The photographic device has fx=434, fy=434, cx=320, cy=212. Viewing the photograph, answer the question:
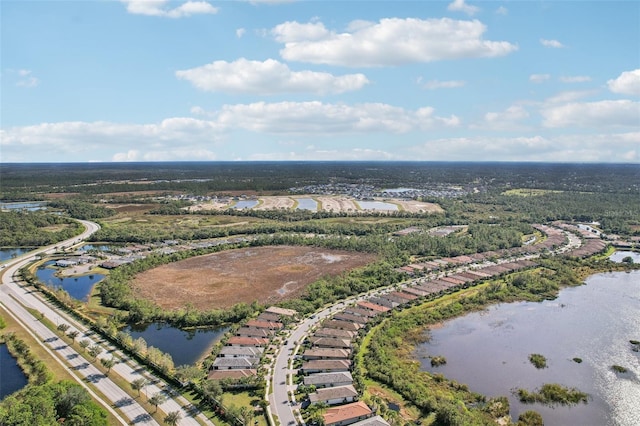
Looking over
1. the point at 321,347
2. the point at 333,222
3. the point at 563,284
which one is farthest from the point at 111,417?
the point at 333,222

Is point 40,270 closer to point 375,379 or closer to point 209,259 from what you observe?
point 209,259

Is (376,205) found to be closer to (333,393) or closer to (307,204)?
(307,204)

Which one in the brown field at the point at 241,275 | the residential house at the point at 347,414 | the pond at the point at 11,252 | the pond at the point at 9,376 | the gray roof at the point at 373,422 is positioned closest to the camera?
the gray roof at the point at 373,422

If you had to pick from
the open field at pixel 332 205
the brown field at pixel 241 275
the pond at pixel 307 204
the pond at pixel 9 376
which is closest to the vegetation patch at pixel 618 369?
the brown field at pixel 241 275

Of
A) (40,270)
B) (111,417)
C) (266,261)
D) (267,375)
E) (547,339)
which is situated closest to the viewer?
(111,417)

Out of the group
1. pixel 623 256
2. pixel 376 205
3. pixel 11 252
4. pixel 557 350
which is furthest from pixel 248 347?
pixel 376 205

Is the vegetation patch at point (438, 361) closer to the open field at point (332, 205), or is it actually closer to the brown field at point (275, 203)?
the open field at point (332, 205)

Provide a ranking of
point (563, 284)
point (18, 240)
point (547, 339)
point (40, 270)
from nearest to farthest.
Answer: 1. point (547, 339)
2. point (563, 284)
3. point (40, 270)
4. point (18, 240)

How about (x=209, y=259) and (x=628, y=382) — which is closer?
(x=628, y=382)
